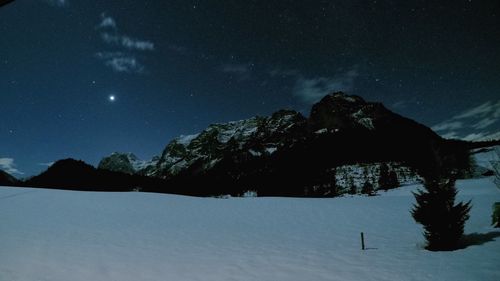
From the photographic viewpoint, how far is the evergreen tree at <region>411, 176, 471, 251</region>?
14961 millimetres

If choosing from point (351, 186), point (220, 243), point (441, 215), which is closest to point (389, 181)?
point (351, 186)

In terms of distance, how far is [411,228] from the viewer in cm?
2205

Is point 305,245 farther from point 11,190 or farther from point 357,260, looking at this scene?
point 11,190

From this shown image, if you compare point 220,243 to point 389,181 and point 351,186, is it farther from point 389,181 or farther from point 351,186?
point 351,186

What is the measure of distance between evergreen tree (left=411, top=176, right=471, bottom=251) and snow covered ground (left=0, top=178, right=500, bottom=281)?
3.02 ft

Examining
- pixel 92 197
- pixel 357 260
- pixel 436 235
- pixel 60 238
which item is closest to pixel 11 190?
pixel 92 197

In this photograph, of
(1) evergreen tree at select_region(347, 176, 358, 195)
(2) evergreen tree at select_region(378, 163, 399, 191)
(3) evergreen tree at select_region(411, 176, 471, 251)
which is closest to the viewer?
(3) evergreen tree at select_region(411, 176, 471, 251)

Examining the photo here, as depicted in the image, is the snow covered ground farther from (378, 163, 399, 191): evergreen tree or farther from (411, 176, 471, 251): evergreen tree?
(378, 163, 399, 191): evergreen tree

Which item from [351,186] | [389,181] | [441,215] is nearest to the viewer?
[441,215]

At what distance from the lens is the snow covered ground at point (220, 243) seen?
462 inches

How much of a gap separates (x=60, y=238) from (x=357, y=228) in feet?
60.8

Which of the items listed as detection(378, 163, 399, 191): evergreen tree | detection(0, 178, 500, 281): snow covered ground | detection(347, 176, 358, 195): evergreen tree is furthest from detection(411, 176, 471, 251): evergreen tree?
detection(347, 176, 358, 195): evergreen tree

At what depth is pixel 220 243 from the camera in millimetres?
18016

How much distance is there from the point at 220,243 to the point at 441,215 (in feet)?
36.7
